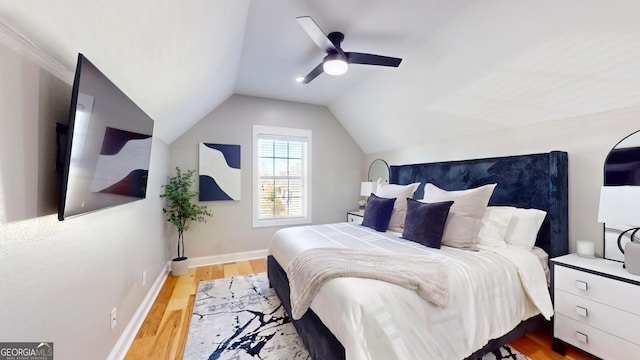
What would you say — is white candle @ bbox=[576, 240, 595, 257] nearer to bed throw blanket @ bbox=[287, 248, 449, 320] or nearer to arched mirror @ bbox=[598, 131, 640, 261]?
arched mirror @ bbox=[598, 131, 640, 261]

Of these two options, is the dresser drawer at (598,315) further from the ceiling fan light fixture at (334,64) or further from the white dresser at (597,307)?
the ceiling fan light fixture at (334,64)

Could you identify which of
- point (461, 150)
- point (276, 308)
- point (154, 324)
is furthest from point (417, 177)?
point (154, 324)

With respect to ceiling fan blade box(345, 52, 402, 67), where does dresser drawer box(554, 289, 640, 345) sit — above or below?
below

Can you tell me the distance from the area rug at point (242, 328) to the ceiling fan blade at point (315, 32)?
2.44 metres

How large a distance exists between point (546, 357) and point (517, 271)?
0.64m

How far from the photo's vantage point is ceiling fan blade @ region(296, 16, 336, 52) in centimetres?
178

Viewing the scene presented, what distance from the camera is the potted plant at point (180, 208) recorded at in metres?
3.30

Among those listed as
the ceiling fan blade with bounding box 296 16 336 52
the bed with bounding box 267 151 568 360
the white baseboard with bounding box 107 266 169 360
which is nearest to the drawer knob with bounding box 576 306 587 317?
the bed with bounding box 267 151 568 360

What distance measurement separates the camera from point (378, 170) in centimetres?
456

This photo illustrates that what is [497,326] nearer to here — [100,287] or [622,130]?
[622,130]

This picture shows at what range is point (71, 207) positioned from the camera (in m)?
1.03

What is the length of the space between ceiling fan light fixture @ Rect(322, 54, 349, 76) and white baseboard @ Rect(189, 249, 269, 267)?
281 cm

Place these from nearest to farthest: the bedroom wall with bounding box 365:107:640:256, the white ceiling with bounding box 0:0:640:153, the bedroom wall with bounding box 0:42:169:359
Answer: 1. the bedroom wall with bounding box 0:42:169:359
2. the white ceiling with bounding box 0:0:640:153
3. the bedroom wall with bounding box 365:107:640:256

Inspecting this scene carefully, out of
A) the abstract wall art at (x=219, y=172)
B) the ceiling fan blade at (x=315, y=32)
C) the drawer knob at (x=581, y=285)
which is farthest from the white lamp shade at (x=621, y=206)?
the abstract wall art at (x=219, y=172)
